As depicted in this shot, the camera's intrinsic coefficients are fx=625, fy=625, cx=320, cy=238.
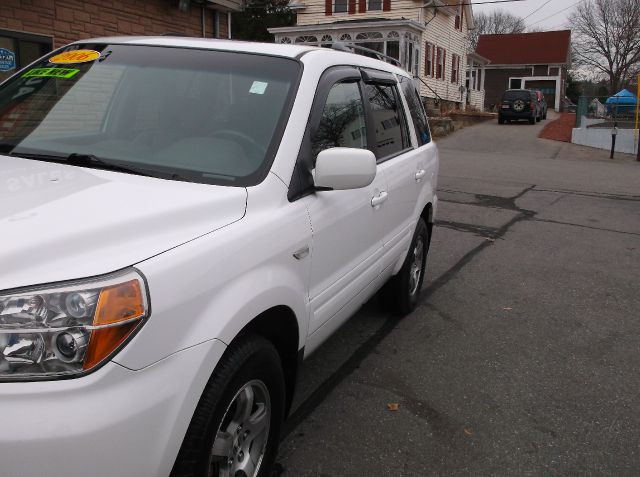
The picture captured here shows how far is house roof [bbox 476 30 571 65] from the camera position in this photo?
54.3 meters

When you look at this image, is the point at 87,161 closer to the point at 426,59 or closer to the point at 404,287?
the point at 404,287

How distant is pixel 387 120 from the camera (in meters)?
4.23

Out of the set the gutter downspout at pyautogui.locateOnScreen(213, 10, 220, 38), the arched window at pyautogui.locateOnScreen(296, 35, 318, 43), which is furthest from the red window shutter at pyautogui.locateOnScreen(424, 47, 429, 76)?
the gutter downspout at pyautogui.locateOnScreen(213, 10, 220, 38)

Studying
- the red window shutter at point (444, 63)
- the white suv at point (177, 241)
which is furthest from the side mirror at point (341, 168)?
the red window shutter at point (444, 63)

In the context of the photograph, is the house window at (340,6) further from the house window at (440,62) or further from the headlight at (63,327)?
the headlight at (63,327)

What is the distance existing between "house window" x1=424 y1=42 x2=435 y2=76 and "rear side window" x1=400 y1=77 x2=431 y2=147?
2783 centimetres

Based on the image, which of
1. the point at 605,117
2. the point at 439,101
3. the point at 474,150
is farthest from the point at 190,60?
the point at 439,101

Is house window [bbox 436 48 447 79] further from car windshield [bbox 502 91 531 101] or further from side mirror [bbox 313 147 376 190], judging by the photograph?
side mirror [bbox 313 147 376 190]

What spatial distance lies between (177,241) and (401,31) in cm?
2828

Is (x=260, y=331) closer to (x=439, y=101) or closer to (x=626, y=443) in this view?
(x=626, y=443)

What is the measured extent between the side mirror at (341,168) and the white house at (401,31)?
24.0m

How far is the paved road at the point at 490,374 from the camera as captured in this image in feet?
10.3

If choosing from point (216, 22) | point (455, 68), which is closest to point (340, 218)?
point (216, 22)

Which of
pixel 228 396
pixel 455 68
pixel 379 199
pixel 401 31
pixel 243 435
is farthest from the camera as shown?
pixel 455 68
